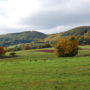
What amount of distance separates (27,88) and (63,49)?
67093mm

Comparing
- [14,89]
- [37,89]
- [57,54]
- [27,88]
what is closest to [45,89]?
[37,89]

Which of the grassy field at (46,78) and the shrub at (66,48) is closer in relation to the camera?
the grassy field at (46,78)

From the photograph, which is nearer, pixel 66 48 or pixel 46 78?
pixel 46 78

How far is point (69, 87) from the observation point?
14.9 meters

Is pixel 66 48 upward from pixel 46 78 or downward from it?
upward

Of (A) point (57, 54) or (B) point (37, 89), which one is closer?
(B) point (37, 89)

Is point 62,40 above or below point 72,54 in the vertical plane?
above

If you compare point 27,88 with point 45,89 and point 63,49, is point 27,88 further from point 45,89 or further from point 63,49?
point 63,49

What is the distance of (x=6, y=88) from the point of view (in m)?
15.2

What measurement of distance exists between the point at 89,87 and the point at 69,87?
5.38 ft

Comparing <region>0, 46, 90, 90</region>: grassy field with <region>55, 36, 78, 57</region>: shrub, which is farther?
<region>55, 36, 78, 57</region>: shrub

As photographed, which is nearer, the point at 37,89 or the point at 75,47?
the point at 37,89

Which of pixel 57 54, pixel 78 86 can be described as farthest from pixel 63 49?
pixel 78 86

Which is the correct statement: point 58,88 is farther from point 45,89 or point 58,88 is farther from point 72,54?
point 72,54
